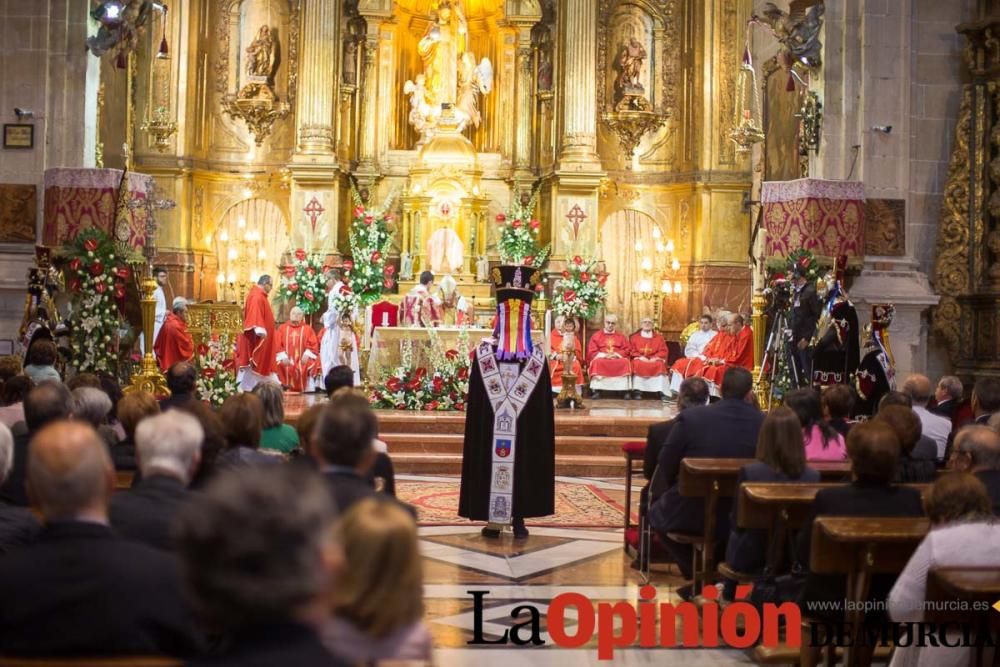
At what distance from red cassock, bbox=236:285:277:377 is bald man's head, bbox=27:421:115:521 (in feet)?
46.0

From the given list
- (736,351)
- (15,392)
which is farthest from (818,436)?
(736,351)

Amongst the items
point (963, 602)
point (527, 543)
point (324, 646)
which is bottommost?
point (527, 543)

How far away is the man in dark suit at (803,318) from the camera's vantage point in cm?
1307

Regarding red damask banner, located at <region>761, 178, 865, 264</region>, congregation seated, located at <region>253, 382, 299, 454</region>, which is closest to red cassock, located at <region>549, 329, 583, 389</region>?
red damask banner, located at <region>761, 178, 865, 264</region>

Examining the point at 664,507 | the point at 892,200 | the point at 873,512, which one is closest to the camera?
→ the point at 873,512

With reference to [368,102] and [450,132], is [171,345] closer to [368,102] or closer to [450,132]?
[450,132]

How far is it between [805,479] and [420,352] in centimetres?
1065

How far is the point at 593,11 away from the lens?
2075 centimetres

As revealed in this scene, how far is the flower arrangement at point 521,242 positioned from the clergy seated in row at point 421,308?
2927 mm

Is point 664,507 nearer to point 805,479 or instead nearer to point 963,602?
point 805,479

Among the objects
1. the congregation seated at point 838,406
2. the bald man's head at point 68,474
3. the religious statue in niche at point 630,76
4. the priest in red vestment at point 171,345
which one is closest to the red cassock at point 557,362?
the religious statue in niche at point 630,76

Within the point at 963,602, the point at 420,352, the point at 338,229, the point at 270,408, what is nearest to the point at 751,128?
the point at 420,352

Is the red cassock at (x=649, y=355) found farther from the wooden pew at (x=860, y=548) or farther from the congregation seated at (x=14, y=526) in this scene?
the congregation seated at (x=14, y=526)

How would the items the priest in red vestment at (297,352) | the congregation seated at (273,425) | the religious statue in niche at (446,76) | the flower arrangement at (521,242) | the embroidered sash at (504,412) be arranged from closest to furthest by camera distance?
1. the congregation seated at (273,425)
2. the embroidered sash at (504,412)
3. the priest in red vestment at (297,352)
4. the flower arrangement at (521,242)
5. the religious statue in niche at (446,76)
